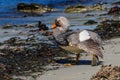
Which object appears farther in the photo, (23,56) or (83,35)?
(23,56)

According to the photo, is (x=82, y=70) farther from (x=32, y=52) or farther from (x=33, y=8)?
(x=33, y=8)

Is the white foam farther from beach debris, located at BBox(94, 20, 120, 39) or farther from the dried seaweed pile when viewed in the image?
beach debris, located at BBox(94, 20, 120, 39)

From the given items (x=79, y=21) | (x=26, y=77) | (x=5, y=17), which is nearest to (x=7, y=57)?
(x=26, y=77)

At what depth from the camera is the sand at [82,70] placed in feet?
23.6

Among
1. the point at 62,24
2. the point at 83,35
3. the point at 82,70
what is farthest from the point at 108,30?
the point at 82,70

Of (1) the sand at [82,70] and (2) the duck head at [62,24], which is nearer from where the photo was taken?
(1) the sand at [82,70]

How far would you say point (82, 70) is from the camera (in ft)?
25.5

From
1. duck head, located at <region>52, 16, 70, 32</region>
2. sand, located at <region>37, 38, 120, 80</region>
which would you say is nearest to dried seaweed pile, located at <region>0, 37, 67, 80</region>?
sand, located at <region>37, 38, 120, 80</region>

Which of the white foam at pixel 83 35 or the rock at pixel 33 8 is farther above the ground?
the white foam at pixel 83 35

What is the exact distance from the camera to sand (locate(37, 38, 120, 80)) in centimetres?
720

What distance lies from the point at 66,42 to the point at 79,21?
22.8 feet

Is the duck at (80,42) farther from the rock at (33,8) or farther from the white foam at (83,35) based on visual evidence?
the rock at (33,8)

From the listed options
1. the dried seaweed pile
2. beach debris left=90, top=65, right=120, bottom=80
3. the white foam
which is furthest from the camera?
the white foam

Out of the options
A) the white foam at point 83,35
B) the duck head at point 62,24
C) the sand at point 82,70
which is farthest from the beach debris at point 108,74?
the duck head at point 62,24
